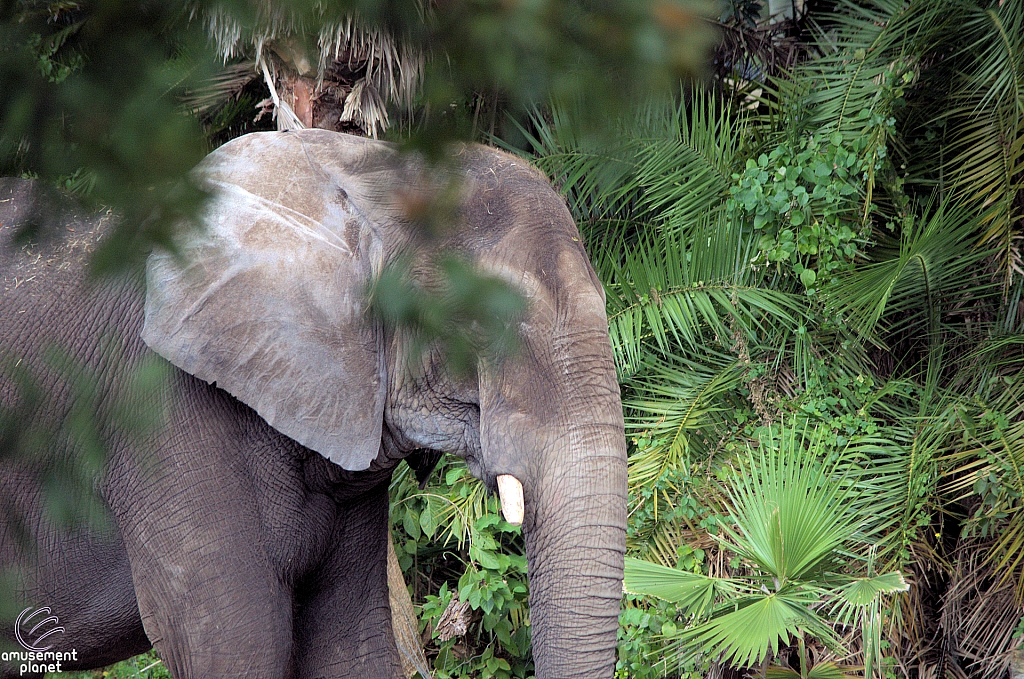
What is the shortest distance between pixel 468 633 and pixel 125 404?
3.71 metres

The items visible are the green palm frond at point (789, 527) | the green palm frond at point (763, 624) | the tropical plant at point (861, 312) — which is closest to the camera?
the green palm frond at point (763, 624)

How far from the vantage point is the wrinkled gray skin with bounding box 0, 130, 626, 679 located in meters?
3.11

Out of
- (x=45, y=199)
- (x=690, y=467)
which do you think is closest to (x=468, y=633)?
(x=690, y=467)

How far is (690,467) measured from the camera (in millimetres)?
5805

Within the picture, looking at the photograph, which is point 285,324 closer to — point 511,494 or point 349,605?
point 511,494

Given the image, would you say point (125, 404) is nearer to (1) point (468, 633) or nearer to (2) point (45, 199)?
(2) point (45, 199)

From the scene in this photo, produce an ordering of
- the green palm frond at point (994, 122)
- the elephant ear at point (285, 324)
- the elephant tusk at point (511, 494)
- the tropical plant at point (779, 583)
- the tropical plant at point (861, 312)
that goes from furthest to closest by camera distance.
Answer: the green palm frond at point (994, 122) < the tropical plant at point (861, 312) < the tropical plant at point (779, 583) < the elephant ear at point (285, 324) < the elephant tusk at point (511, 494)

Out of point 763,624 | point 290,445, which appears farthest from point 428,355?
point 763,624

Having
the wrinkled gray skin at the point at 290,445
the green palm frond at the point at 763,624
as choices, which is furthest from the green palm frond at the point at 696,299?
the wrinkled gray skin at the point at 290,445

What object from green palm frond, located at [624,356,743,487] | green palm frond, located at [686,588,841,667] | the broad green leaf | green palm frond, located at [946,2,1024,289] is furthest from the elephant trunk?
green palm frond, located at [946,2,1024,289]

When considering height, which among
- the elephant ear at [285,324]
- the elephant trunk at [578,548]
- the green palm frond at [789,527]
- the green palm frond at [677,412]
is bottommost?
the green palm frond at [677,412]

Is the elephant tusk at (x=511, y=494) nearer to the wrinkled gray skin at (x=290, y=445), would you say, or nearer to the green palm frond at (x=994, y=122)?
the wrinkled gray skin at (x=290, y=445)

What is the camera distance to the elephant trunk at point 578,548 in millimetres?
3090

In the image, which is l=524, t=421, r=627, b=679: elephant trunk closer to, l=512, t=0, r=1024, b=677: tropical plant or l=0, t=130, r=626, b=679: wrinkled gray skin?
l=0, t=130, r=626, b=679: wrinkled gray skin
